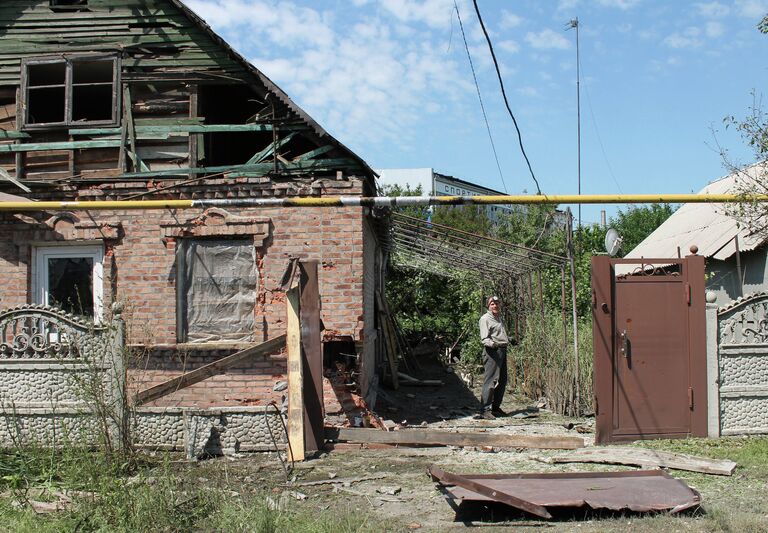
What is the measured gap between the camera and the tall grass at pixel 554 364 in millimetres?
10102

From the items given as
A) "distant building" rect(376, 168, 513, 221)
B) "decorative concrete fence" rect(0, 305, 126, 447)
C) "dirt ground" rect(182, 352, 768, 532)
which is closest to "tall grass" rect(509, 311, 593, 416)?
"dirt ground" rect(182, 352, 768, 532)

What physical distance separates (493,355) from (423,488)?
14.3ft

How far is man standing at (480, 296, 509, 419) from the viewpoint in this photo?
33.7ft

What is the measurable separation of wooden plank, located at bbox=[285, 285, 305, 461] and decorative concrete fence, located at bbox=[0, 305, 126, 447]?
5.30ft

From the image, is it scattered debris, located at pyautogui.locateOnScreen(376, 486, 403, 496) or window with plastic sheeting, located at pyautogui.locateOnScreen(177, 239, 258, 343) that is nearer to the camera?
scattered debris, located at pyautogui.locateOnScreen(376, 486, 403, 496)

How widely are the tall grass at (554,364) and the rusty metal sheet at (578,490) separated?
405 centimetres

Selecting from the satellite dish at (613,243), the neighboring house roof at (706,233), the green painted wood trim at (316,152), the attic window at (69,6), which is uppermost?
the attic window at (69,6)

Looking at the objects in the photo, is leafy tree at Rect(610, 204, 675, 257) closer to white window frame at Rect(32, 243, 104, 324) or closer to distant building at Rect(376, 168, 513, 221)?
distant building at Rect(376, 168, 513, 221)

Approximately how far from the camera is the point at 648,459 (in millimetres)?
6621

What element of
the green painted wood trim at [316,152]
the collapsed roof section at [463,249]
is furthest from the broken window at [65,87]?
the collapsed roof section at [463,249]

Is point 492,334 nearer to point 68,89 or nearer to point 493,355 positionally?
point 493,355

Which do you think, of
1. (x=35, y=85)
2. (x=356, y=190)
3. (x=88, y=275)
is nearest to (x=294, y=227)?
(x=356, y=190)

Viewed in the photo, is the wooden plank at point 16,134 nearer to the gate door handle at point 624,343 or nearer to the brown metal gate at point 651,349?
the brown metal gate at point 651,349

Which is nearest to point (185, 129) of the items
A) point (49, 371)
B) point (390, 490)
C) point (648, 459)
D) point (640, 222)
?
point (49, 371)
